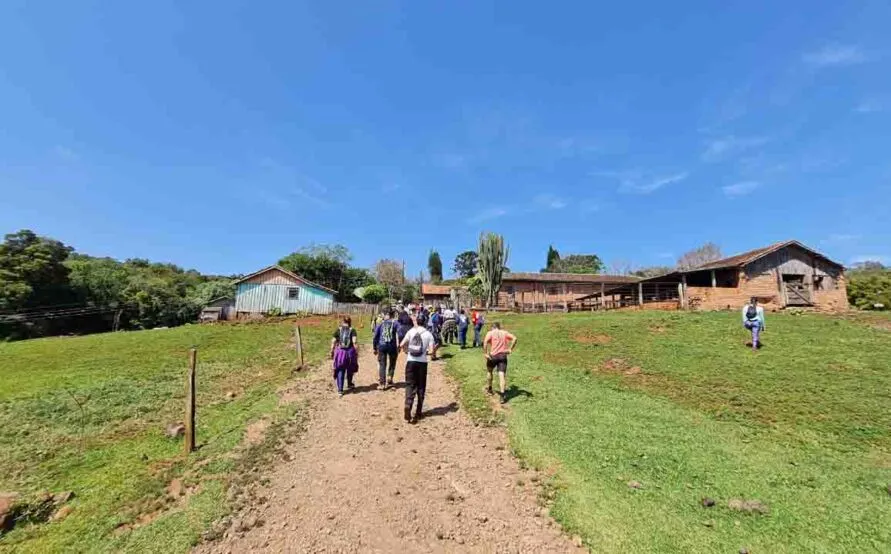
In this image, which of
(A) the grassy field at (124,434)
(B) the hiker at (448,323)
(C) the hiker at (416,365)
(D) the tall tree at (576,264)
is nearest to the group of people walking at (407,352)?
(C) the hiker at (416,365)

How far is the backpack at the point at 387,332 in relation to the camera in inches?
408

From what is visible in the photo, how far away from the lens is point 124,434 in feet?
28.2

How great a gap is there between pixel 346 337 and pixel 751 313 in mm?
13940

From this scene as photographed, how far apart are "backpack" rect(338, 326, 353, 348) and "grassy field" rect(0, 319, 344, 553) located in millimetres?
1990

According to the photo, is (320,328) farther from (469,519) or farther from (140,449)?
(469,519)

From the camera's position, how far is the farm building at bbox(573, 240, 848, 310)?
84.6 ft

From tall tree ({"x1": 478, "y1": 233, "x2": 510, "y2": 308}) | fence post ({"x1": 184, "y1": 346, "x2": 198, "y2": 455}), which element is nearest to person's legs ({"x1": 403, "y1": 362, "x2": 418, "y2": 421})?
fence post ({"x1": 184, "y1": 346, "x2": 198, "y2": 455})

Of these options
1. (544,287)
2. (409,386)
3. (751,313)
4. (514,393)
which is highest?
(544,287)

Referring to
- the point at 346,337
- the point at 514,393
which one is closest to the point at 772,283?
A: the point at 514,393

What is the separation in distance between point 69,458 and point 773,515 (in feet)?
38.7

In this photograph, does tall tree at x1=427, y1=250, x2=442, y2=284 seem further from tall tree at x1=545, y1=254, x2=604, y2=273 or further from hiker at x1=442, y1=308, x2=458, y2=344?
hiker at x1=442, y1=308, x2=458, y2=344

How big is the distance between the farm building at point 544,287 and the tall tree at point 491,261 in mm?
5110

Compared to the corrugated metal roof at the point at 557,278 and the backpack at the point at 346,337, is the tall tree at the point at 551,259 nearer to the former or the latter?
the corrugated metal roof at the point at 557,278

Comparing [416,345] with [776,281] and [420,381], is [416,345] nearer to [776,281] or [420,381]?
[420,381]
